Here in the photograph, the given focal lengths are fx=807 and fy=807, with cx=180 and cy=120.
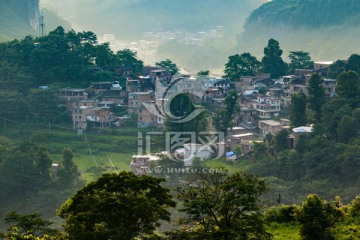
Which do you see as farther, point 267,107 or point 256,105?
point 256,105

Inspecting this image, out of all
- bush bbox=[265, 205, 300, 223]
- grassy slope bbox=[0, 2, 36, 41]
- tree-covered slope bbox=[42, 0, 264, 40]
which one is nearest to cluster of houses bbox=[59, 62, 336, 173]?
bush bbox=[265, 205, 300, 223]

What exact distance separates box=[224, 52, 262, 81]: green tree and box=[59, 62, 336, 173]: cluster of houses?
94cm

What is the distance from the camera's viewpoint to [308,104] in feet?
103

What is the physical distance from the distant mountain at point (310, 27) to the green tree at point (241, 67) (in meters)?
16.2

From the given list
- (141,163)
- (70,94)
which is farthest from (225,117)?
(70,94)

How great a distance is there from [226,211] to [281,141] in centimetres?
1591

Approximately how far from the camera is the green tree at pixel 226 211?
13570mm

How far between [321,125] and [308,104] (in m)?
2.33

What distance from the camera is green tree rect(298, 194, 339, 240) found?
14.6 meters

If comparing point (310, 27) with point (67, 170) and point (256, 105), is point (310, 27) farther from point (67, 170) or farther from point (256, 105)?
point (67, 170)

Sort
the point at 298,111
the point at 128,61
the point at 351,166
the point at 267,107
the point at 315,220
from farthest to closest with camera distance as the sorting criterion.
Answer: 1. the point at 128,61
2. the point at 267,107
3. the point at 298,111
4. the point at 351,166
5. the point at 315,220

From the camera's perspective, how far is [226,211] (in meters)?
13.8

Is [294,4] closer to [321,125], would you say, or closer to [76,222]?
[321,125]

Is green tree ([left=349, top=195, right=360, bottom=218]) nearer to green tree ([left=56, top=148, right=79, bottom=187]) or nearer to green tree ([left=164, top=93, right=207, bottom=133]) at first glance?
green tree ([left=56, top=148, right=79, bottom=187])
